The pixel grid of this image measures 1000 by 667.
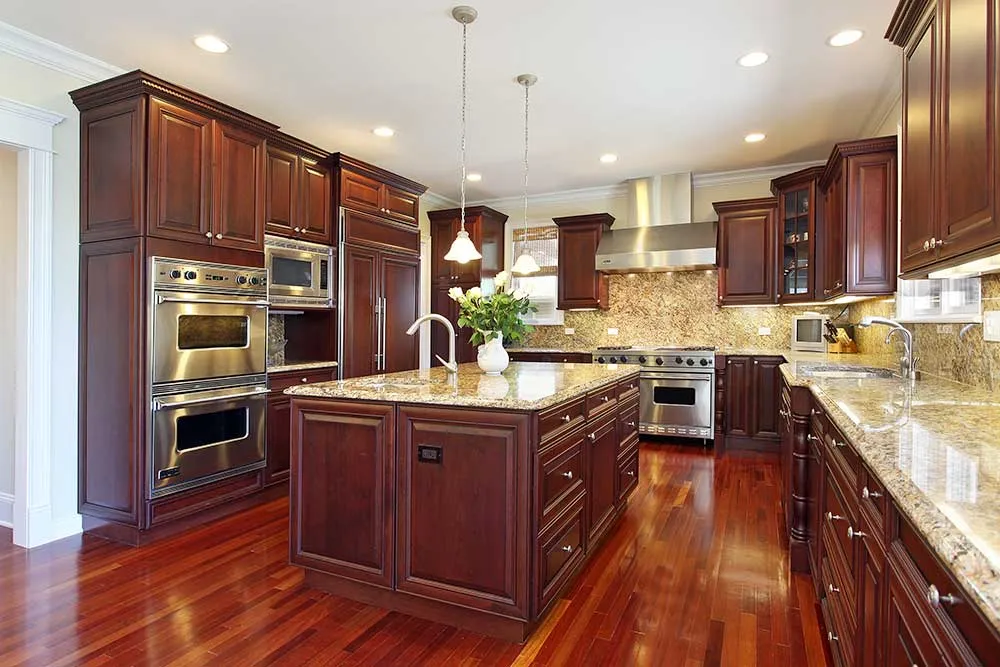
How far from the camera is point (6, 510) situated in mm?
3291

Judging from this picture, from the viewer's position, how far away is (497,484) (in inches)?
83.5

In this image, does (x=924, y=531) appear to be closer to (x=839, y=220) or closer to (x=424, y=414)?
(x=424, y=414)

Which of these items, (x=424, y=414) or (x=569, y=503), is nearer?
(x=424, y=414)

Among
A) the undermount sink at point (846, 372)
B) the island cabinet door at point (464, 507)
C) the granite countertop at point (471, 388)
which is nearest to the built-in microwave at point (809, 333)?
the undermount sink at point (846, 372)

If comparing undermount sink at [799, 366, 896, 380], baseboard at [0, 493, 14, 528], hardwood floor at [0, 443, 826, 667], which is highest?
undermount sink at [799, 366, 896, 380]

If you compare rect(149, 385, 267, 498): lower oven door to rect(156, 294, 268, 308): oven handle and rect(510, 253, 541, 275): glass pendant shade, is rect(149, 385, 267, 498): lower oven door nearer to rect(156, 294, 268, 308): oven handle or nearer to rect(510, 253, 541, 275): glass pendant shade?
rect(156, 294, 268, 308): oven handle

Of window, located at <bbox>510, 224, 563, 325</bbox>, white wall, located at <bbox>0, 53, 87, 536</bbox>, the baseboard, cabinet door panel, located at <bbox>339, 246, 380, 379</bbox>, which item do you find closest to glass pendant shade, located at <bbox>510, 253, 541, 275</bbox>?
cabinet door panel, located at <bbox>339, 246, 380, 379</bbox>

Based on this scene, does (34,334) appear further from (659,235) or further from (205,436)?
(659,235)

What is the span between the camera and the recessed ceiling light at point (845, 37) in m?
3.05

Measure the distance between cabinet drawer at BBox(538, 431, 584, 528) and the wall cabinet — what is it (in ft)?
4.78

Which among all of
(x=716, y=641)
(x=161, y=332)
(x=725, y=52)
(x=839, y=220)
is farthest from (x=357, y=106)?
(x=716, y=641)

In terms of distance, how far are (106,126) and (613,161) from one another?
4.08 meters

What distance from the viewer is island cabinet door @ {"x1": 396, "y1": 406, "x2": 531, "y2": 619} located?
6.86 ft

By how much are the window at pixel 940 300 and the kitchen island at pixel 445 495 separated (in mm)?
1683
